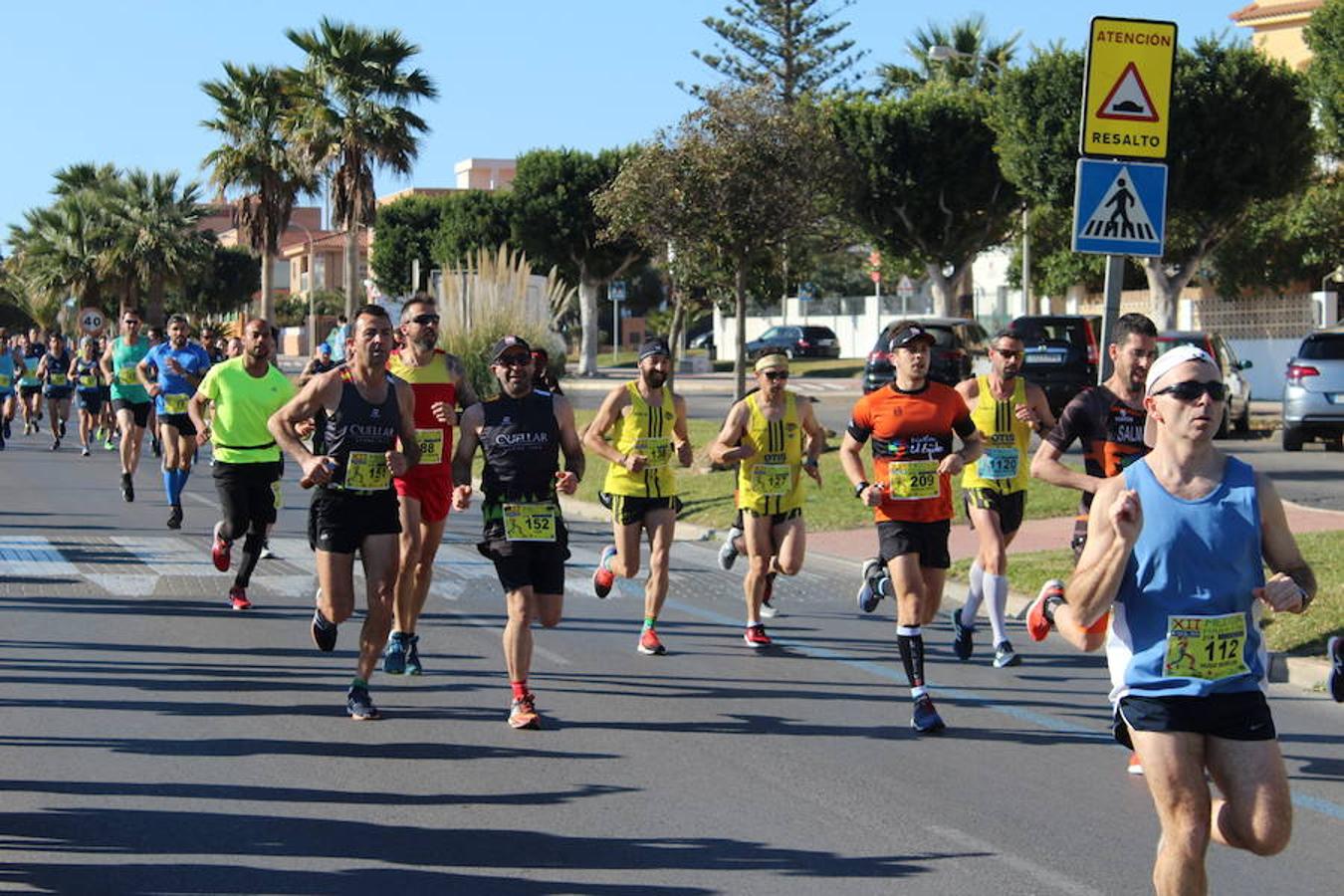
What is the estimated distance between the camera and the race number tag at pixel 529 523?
29.4 feet

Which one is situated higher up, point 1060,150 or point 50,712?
point 1060,150

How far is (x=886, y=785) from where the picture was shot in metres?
7.71

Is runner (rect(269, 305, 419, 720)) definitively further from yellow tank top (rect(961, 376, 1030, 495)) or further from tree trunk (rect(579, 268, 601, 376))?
tree trunk (rect(579, 268, 601, 376))

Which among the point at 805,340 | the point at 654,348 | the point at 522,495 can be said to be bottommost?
the point at 805,340

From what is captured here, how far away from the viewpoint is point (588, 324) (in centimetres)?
6119

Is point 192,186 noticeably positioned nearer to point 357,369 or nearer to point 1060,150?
point 1060,150

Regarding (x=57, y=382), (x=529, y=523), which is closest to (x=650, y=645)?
(x=529, y=523)

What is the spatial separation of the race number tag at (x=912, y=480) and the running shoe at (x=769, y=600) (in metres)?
2.57

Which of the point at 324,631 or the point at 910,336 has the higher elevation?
the point at 910,336

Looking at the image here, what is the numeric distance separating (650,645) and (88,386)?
1944cm

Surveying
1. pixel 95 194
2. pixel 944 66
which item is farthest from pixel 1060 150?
pixel 95 194

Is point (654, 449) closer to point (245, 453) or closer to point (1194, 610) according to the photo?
point (245, 453)

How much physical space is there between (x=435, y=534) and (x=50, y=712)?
2.30 metres

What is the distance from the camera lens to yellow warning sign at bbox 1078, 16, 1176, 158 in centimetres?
1131
